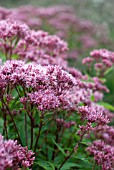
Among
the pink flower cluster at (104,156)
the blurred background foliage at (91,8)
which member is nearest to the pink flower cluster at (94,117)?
the pink flower cluster at (104,156)

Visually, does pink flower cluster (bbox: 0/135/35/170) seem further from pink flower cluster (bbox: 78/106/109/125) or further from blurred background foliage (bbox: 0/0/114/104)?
blurred background foliage (bbox: 0/0/114/104)

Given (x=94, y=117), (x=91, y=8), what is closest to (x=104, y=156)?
(x=94, y=117)

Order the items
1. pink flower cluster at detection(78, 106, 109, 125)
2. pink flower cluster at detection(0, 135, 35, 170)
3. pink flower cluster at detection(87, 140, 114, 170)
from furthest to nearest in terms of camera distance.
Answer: pink flower cluster at detection(87, 140, 114, 170) → pink flower cluster at detection(78, 106, 109, 125) → pink flower cluster at detection(0, 135, 35, 170)

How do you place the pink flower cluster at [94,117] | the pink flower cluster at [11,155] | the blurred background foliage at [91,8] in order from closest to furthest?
the pink flower cluster at [11,155] < the pink flower cluster at [94,117] < the blurred background foliage at [91,8]

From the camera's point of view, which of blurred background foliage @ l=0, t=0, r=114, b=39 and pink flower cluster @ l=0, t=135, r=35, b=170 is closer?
pink flower cluster @ l=0, t=135, r=35, b=170

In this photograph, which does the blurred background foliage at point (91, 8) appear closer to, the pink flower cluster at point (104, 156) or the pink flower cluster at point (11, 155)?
the pink flower cluster at point (104, 156)

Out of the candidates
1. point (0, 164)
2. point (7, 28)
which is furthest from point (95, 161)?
point (7, 28)

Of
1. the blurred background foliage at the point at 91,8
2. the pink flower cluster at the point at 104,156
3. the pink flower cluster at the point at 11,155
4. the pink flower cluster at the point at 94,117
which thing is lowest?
the pink flower cluster at the point at 104,156

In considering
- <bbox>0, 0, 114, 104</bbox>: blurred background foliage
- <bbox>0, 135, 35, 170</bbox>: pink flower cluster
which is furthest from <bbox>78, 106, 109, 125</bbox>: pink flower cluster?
<bbox>0, 0, 114, 104</bbox>: blurred background foliage

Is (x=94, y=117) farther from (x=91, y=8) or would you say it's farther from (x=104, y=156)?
(x=91, y=8)
